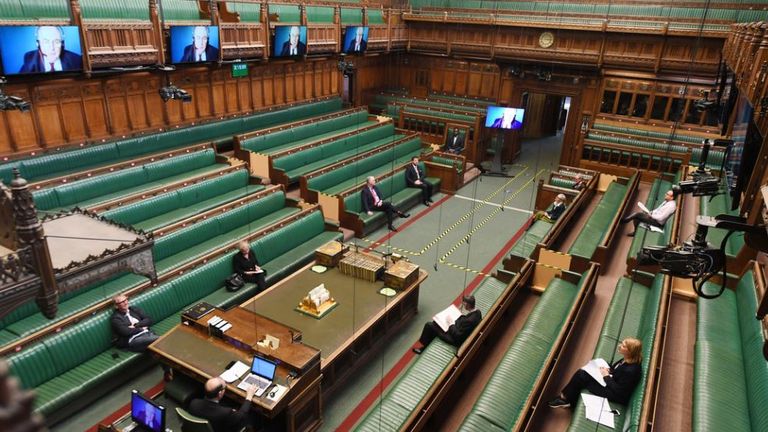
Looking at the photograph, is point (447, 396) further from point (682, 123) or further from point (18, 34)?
point (682, 123)

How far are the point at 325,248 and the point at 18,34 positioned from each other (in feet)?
16.3

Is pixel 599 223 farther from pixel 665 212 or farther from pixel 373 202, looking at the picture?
pixel 373 202

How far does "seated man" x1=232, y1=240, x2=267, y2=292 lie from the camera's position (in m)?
6.18

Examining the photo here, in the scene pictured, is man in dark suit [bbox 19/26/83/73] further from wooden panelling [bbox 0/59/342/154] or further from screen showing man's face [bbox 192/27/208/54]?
screen showing man's face [bbox 192/27/208/54]

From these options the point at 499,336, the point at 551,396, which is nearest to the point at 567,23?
the point at 499,336

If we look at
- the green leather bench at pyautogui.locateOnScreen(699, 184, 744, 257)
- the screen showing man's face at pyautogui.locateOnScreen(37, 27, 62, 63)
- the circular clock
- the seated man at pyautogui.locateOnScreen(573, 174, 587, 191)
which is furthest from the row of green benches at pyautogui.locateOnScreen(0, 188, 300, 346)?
the circular clock

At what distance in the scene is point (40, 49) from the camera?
6.84 metres

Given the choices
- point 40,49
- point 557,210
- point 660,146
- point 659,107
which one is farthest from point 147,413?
point 659,107

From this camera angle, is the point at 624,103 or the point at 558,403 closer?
the point at 558,403

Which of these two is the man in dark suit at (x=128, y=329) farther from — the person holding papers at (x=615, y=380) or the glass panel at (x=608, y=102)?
the glass panel at (x=608, y=102)

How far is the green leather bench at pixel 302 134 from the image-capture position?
9.91 metres

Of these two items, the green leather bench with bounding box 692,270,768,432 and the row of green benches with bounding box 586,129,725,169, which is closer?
the green leather bench with bounding box 692,270,768,432

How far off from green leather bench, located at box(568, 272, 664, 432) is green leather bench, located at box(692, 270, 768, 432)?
0.38 m

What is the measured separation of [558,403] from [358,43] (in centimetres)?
1046
